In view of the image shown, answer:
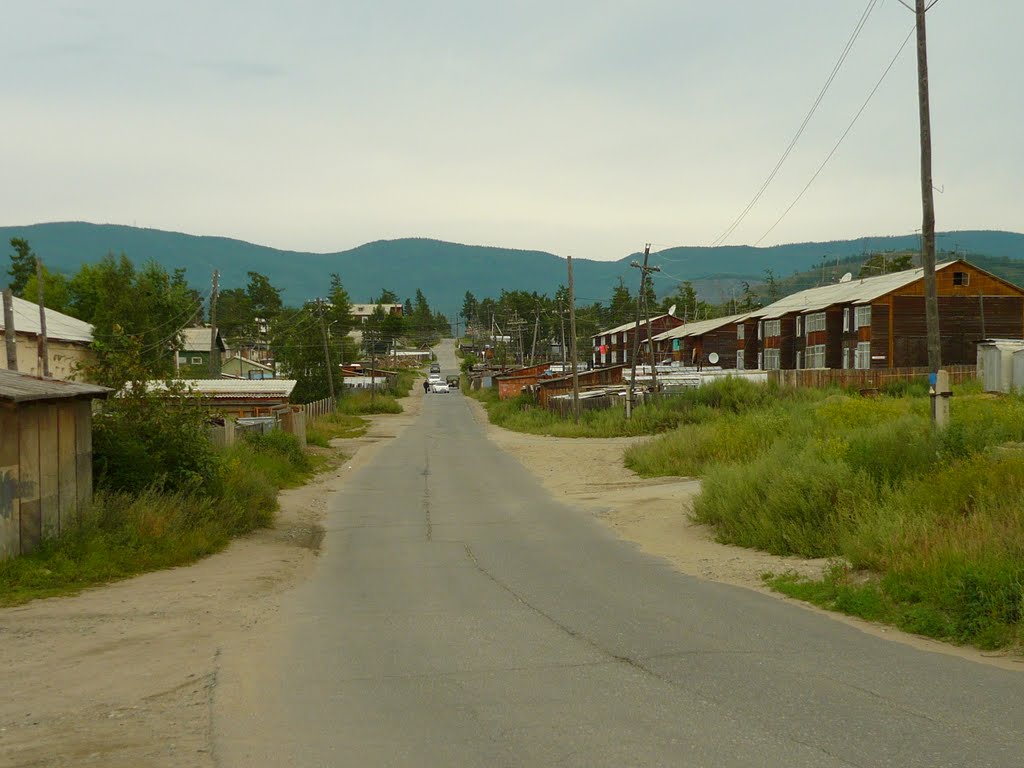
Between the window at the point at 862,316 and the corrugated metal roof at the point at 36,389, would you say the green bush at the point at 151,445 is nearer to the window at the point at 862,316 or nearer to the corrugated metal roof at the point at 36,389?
the corrugated metal roof at the point at 36,389

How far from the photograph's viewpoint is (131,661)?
29.3 ft

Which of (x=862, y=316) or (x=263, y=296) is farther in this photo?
(x=263, y=296)

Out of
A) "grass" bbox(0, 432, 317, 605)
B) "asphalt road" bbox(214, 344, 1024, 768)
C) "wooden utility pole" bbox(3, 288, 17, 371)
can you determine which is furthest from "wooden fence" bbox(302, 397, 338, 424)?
"asphalt road" bbox(214, 344, 1024, 768)

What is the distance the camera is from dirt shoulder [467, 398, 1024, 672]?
1047cm

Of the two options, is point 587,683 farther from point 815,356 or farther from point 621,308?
point 621,308

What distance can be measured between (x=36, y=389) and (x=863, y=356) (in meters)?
57.6

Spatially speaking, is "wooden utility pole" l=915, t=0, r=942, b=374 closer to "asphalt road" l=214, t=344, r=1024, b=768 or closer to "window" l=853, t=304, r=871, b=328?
"asphalt road" l=214, t=344, r=1024, b=768

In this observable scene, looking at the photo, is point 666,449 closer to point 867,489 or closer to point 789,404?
point 789,404

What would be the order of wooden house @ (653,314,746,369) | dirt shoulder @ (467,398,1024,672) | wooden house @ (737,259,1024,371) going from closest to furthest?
dirt shoulder @ (467,398,1024,672)
wooden house @ (737,259,1024,371)
wooden house @ (653,314,746,369)

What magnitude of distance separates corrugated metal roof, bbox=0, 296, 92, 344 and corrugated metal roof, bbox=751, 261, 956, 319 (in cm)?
4738

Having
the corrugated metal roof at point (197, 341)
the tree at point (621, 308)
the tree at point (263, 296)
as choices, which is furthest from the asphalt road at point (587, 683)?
the tree at point (263, 296)

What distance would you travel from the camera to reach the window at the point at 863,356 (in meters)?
61.7

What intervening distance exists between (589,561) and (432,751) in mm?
9164

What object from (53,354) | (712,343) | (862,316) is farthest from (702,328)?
(53,354)
